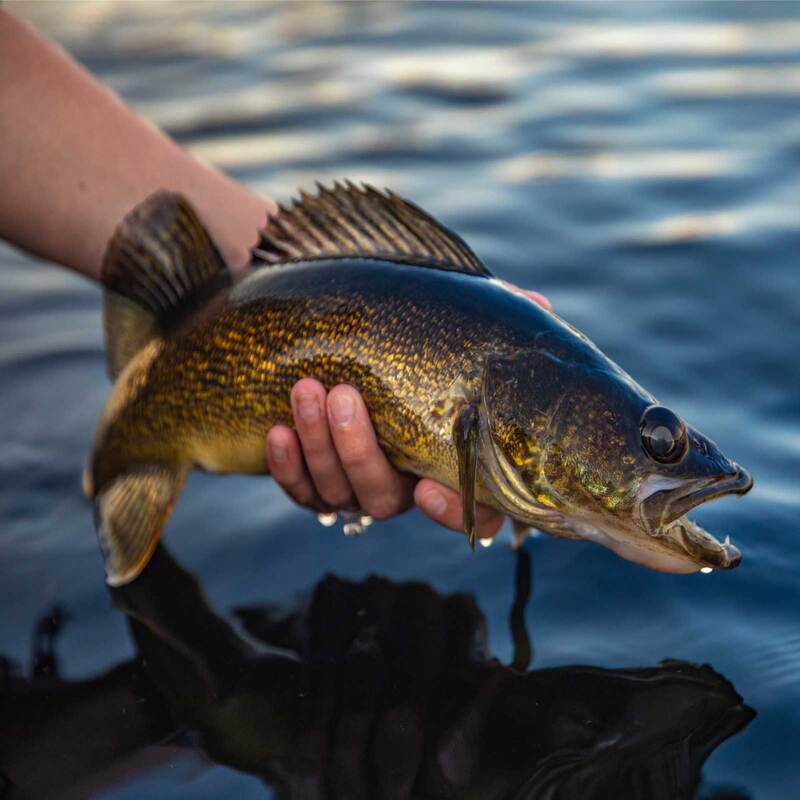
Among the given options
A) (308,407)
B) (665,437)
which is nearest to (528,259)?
(308,407)

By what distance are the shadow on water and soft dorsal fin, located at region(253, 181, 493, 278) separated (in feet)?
3.34

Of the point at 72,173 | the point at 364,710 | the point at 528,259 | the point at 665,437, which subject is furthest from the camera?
the point at 528,259

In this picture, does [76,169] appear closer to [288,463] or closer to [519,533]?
[288,463]

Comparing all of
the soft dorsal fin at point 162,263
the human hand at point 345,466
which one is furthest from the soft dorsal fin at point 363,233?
the soft dorsal fin at point 162,263

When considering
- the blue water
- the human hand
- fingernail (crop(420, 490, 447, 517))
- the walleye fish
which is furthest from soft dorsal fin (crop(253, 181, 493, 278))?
the blue water

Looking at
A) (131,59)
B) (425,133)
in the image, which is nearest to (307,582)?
(425,133)

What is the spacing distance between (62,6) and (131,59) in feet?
4.98

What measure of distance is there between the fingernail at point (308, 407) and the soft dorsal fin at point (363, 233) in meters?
0.41

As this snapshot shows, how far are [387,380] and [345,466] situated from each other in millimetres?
313

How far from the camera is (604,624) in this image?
345 cm

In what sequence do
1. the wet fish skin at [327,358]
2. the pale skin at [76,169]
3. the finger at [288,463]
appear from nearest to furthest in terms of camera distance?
the wet fish skin at [327,358] < the finger at [288,463] < the pale skin at [76,169]

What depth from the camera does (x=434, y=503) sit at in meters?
3.36

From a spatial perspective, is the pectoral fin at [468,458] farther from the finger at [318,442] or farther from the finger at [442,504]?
the finger at [318,442]

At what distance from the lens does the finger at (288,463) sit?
3.46m
